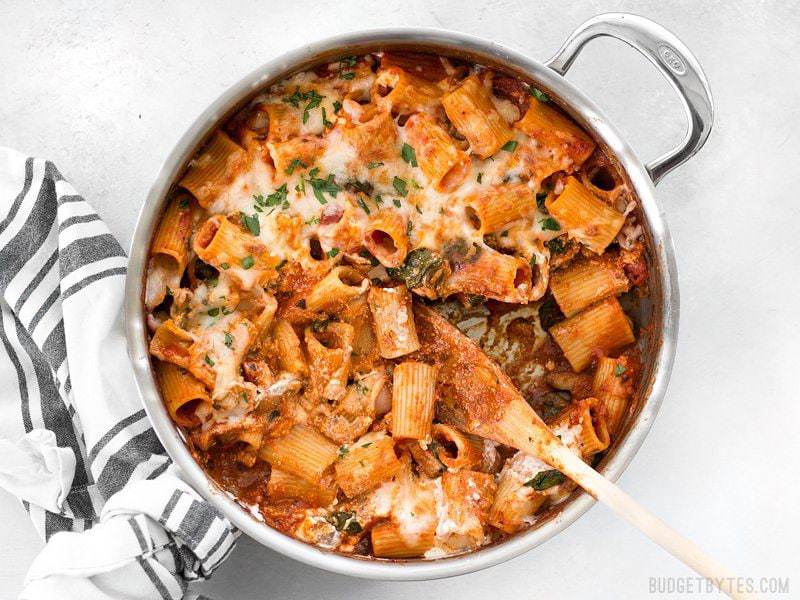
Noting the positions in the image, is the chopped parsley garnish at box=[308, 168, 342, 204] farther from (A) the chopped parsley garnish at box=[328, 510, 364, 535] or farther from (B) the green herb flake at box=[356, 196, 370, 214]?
(A) the chopped parsley garnish at box=[328, 510, 364, 535]

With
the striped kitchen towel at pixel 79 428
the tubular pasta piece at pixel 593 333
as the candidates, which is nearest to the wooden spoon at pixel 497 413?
the tubular pasta piece at pixel 593 333

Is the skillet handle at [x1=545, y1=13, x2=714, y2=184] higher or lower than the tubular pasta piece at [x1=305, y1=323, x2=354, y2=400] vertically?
higher

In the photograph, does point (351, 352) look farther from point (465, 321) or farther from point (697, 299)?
point (697, 299)

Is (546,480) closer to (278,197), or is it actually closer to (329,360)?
(329,360)

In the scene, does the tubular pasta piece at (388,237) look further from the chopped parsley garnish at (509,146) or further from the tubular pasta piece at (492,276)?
the chopped parsley garnish at (509,146)

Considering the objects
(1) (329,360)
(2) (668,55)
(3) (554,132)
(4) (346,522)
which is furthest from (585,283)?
(4) (346,522)

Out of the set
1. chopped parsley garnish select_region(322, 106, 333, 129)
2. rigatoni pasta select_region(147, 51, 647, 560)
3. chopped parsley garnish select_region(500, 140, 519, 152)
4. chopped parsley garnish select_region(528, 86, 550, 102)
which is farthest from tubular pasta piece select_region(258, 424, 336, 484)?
chopped parsley garnish select_region(528, 86, 550, 102)
